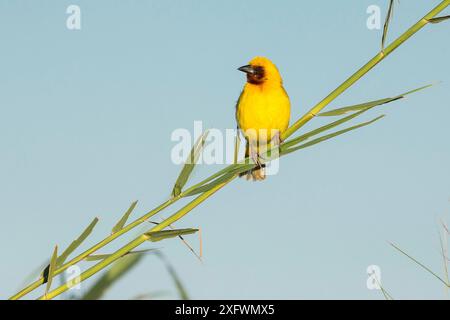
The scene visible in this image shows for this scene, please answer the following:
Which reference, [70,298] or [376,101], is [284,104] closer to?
[376,101]

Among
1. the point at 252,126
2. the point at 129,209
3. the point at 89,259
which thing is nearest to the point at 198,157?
the point at 129,209

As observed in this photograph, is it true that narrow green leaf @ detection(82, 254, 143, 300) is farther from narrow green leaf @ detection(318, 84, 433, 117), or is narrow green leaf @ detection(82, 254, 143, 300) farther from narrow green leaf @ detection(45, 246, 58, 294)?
narrow green leaf @ detection(318, 84, 433, 117)

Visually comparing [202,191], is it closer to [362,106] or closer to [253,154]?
[253,154]

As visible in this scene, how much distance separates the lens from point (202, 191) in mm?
1350

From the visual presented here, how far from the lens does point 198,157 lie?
4.87 feet

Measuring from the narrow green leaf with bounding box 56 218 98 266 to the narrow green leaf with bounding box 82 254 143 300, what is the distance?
0.16 meters

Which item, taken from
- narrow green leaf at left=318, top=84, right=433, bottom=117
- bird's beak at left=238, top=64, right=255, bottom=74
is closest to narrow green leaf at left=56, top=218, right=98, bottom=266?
narrow green leaf at left=318, top=84, right=433, bottom=117

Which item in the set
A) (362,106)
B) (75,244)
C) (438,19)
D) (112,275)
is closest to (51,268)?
(75,244)
